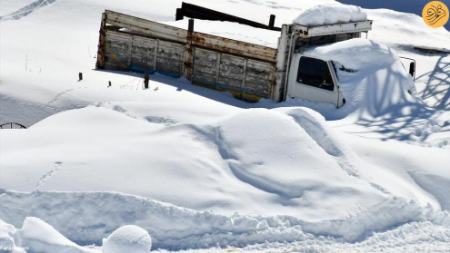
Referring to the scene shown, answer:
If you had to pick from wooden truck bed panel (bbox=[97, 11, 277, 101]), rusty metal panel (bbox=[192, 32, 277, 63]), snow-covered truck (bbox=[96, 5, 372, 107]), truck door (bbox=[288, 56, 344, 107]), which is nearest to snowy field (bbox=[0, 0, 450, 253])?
truck door (bbox=[288, 56, 344, 107])

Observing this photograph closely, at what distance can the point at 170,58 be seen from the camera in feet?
54.5

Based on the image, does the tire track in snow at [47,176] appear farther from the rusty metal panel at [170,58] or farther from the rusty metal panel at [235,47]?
the rusty metal panel at [170,58]

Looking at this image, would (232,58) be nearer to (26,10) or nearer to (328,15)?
(328,15)

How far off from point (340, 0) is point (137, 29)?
18.6m

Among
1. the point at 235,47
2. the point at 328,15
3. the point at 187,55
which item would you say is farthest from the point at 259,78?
the point at 328,15

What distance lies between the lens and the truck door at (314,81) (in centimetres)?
1512

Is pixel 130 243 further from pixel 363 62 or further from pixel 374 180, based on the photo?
pixel 363 62

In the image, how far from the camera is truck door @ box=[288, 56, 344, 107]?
15.1 metres

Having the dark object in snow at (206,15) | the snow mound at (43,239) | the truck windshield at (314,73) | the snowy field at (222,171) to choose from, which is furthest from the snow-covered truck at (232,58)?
the snow mound at (43,239)

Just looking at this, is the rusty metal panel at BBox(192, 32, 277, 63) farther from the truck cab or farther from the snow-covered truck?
the truck cab

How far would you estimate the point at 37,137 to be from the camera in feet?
36.3

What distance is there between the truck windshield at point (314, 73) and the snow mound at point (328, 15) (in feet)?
2.55

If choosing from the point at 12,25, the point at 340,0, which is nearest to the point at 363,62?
the point at 12,25

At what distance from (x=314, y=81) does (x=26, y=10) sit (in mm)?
12481
